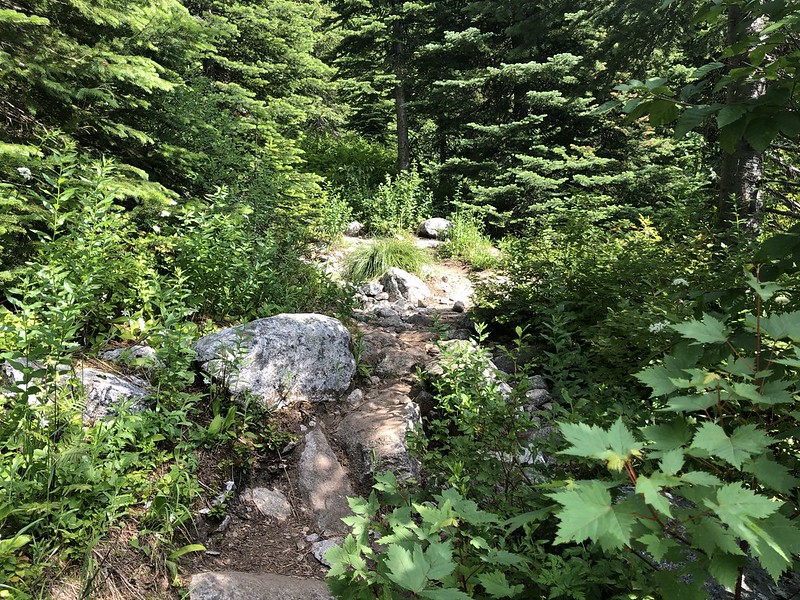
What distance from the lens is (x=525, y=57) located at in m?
10.7

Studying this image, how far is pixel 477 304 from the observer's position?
6.09 meters

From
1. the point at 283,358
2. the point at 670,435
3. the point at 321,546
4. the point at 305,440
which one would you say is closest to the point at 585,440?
the point at 670,435

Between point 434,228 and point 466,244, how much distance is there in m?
1.31

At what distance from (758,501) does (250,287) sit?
14.5 feet

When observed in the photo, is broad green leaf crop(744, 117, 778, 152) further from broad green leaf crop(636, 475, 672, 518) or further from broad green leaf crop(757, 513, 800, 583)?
broad green leaf crop(636, 475, 672, 518)

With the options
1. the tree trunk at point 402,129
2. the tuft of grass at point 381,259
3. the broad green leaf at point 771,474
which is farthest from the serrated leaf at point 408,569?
the tree trunk at point 402,129

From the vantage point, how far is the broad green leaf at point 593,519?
34.6 inches

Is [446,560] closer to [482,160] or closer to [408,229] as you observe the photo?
[408,229]

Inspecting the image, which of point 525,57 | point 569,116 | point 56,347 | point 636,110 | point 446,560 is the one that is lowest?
point 56,347

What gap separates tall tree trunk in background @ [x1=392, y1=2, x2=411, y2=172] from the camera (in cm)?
1209

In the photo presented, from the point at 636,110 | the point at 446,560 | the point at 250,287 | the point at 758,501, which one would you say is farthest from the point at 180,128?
the point at 758,501

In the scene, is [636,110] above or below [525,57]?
below

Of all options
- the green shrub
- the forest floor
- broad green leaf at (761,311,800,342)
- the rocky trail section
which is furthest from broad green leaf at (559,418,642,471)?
the green shrub

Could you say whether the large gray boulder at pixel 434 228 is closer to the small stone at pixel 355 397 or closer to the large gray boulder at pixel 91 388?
the small stone at pixel 355 397
